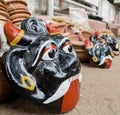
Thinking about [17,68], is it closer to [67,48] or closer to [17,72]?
[17,72]

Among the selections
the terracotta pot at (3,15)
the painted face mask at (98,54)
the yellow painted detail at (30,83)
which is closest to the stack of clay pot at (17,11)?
the terracotta pot at (3,15)

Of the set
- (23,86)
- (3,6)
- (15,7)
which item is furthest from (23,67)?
(15,7)

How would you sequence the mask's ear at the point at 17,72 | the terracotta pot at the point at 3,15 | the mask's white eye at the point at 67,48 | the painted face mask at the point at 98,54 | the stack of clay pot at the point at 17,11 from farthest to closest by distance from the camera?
the painted face mask at the point at 98,54 < the stack of clay pot at the point at 17,11 < the terracotta pot at the point at 3,15 < the mask's white eye at the point at 67,48 < the mask's ear at the point at 17,72

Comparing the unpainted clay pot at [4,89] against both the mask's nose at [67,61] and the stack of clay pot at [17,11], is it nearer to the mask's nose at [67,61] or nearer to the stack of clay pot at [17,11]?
the mask's nose at [67,61]

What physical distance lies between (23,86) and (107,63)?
3.04 ft

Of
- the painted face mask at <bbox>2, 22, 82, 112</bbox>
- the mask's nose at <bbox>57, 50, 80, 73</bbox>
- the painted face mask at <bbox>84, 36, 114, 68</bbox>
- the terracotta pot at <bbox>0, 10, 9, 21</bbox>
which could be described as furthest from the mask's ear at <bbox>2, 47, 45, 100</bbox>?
the painted face mask at <bbox>84, 36, 114, 68</bbox>

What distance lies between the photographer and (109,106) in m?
0.89

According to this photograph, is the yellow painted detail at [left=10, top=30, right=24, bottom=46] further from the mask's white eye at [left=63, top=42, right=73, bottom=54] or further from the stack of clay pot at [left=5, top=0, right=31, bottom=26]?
the stack of clay pot at [left=5, top=0, right=31, bottom=26]

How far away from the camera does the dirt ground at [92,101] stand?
2.66 feet

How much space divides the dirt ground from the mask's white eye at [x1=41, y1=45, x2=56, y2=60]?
0.15 metres

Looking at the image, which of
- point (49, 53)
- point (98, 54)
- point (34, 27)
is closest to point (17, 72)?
point (49, 53)

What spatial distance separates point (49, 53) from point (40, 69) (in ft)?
0.19

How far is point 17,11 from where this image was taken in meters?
1.32

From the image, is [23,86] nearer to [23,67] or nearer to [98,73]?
[23,67]
